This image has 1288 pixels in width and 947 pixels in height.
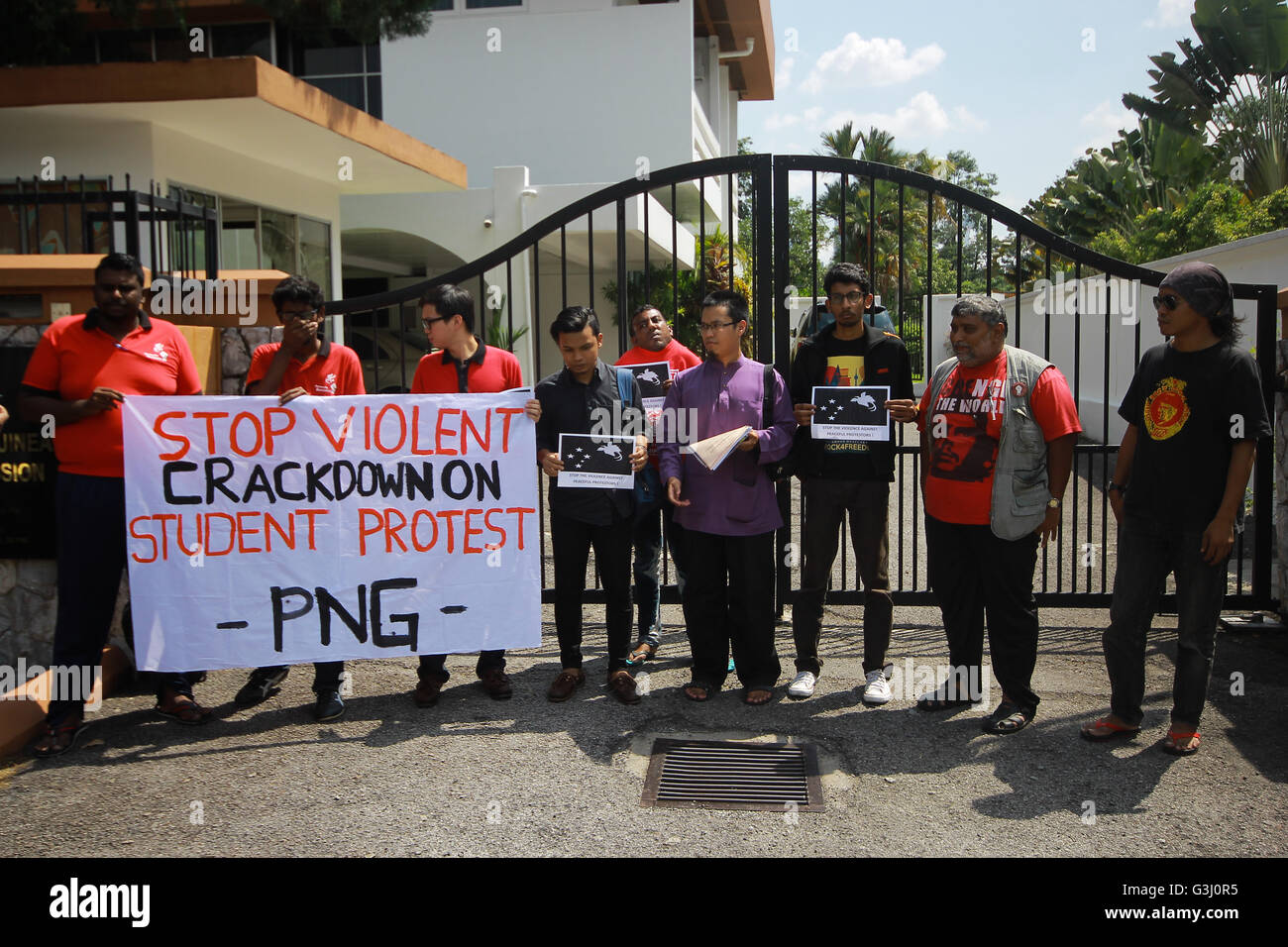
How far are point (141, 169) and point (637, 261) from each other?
12.1m

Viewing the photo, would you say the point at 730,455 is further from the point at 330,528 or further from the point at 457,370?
the point at 330,528

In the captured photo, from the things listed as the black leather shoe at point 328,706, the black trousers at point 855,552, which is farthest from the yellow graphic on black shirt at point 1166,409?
the black leather shoe at point 328,706

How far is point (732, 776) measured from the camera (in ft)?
14.2

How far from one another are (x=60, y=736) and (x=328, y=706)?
1112 mm

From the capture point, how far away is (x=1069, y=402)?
4.66m

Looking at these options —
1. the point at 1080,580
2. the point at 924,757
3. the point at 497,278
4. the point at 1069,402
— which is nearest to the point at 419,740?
the point at 924,757

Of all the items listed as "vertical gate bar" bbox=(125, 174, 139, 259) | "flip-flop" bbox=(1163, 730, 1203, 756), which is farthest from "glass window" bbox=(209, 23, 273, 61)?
"flip-flop" bbox=(1163, 730, 1203, 756)

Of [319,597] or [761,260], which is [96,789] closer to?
[319,597]

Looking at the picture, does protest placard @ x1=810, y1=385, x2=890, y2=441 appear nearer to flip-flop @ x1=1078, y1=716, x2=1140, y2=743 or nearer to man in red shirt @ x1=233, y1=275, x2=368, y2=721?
flip-flop @ x1=1078, y1=716, x2=1140, y2=743

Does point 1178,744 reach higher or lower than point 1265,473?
lower

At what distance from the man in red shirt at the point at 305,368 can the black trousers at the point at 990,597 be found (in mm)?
2836

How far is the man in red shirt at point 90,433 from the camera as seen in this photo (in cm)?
459

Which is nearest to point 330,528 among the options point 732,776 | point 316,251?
point 732,776

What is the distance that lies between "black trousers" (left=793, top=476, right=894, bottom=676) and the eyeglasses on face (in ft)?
2.84
